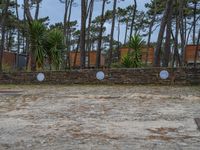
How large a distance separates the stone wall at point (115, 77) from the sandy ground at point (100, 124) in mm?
5118

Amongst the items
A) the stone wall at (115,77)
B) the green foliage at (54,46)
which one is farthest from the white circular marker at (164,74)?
the green foliage at (54,46)

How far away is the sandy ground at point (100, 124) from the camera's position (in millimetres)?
5352

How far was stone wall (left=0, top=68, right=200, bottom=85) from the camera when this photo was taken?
15805 mm

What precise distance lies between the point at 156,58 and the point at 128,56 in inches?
92.3

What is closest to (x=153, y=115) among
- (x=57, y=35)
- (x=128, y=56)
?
(x=128, y=56)

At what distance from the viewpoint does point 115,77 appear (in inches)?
651

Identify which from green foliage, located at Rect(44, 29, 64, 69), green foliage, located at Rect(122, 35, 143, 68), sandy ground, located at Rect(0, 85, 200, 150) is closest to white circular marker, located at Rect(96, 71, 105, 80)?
green foliage, located at Rect(122, 35, 143, 68)

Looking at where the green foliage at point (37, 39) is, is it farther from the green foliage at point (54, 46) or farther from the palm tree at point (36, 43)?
the green foliage at point (54, 46)

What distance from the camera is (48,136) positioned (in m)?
5.85

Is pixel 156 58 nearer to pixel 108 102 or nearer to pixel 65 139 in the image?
pixel 108 102

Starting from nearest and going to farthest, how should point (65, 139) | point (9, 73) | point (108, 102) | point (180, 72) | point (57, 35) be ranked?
point (65, 139) < point (108, 102) < point (180, 72) < point (9, 73) < point (57, 35)

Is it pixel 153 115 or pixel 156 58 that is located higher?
pixel 156 58

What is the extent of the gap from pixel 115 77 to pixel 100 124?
32.0 ft

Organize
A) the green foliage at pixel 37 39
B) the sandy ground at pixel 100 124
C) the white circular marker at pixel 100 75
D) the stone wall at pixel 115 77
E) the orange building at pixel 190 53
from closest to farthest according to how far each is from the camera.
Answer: the sandy ground at pixel 100 124
the stone wall at pixel 115 77
the white circular marker at pixel 100 75
the green foliage at pixel 37 39
the orange building at pixel 190 53
